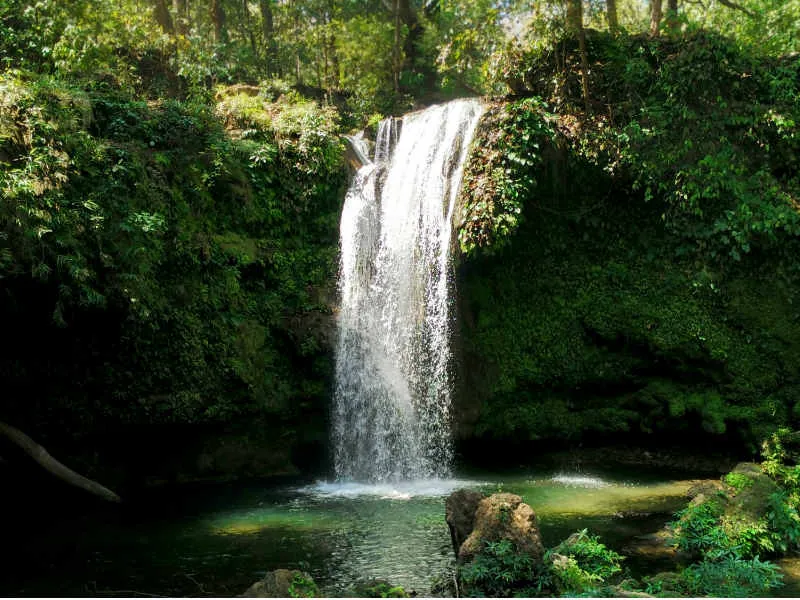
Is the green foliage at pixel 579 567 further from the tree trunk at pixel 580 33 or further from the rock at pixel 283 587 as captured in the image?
the tree trunk at pixel 580 33

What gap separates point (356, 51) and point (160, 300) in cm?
1255

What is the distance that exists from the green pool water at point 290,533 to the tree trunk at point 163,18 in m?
12.5

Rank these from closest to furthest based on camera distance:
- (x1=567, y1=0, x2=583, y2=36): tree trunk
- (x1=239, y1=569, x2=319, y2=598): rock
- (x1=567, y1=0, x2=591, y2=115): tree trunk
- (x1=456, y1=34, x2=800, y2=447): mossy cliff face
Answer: (x1=239, y1=569, x2=319, y2=598): rock
(x1=456, y1=34, x2=800, y2=447): mossy cliff face
(x1=567, y1=0, x2=591, y2=115): tree trunk
(x1=567, y1=0, x2=583, y2=36): tree trunk

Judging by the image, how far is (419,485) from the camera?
9734 mm

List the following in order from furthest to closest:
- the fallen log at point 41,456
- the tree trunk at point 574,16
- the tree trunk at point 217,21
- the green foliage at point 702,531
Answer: the tree trunk at point 217,21, the tree trunk at point 574,16, the fallen log at point 41,456, the green foliage at point 702,531

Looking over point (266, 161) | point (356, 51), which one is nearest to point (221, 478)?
point (266, 161)

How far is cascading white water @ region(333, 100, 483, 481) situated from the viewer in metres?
10.5

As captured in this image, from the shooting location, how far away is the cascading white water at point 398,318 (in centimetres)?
1047

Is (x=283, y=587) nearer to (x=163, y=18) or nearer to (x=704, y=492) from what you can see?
(x=704, y=492)

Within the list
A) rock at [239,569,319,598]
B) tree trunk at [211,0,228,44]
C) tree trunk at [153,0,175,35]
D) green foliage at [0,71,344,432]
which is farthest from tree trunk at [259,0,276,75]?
rock at [239,569,319,598]

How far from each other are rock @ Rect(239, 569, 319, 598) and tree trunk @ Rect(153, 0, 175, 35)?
15672mm

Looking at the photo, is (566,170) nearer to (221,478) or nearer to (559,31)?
(559,31)

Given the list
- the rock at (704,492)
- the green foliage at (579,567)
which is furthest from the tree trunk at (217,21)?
the green foliage at (579,567)

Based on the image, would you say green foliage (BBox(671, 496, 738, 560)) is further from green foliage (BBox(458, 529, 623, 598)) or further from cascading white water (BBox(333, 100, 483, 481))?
cascading white water (BBox(333, 100, 483, 481))
